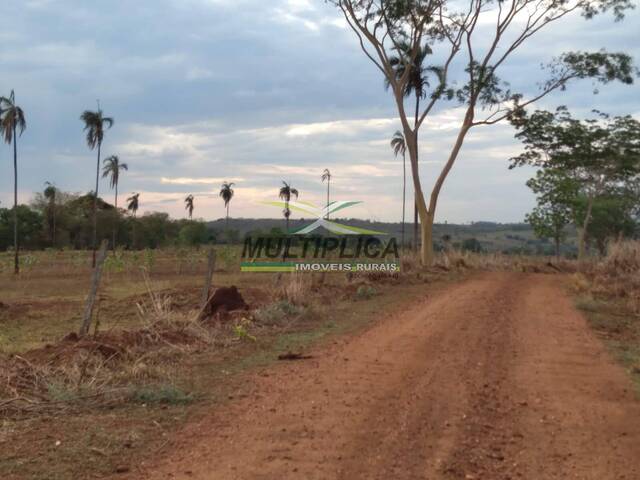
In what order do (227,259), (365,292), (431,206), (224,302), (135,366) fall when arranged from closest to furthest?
(135,366) → (224,302) → (365,292) → (431,206) → (227,259)

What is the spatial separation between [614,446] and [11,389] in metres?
5.52

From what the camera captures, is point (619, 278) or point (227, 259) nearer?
point (619, 278)

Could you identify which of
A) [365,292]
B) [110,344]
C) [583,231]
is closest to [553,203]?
[583,231]

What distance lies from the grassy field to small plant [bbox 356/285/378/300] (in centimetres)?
6

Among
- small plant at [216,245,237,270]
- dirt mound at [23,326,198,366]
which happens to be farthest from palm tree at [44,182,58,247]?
dirt mound at [23,326,198,366]

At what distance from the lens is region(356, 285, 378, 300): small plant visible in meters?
16.4

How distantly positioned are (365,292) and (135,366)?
32.4 ft

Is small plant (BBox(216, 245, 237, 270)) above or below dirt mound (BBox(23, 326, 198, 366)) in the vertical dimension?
above

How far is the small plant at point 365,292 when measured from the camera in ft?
53.8

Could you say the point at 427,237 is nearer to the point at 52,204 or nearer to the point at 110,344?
the point at 110,344

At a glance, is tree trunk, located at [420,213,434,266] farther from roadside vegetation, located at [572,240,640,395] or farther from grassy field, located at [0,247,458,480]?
grassy field, located at [0,247,458,480]

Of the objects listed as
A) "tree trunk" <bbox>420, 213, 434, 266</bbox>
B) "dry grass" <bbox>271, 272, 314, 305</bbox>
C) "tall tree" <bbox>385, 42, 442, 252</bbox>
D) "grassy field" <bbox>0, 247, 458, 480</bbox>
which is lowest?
"grassy field" <bbox>0, 247, 458, 480</bbox>

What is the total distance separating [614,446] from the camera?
489 centimetres

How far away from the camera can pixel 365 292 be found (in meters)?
16.7
